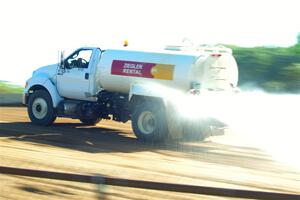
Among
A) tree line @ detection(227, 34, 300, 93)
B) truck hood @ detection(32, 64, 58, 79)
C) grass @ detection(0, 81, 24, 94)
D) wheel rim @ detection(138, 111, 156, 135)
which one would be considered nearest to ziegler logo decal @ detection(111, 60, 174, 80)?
wheel rim @ detection(138, 111, 156, 135)

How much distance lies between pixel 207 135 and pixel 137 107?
6.61 ft

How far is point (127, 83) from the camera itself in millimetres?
16172

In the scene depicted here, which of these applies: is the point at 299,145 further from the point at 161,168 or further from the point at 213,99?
the point at 161,168

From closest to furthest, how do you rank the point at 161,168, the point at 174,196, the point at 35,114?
the point at 174,196 < the point at 161,168 < the point at 35,114

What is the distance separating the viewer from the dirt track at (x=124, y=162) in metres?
8.99

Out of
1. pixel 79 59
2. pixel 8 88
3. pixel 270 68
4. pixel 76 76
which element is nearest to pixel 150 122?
pixel 76 76

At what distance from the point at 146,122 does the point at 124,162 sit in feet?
11.2

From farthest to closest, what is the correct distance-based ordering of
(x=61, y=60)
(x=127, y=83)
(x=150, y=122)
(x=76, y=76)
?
1. (x=61, y=60)
2. (x=76, y=76)
3. (x=127, y=83)
4. (x=150, y=122)

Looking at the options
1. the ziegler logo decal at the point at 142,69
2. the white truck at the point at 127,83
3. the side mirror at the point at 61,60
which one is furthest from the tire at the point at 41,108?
the ziegler logo decal at the point at 142,69

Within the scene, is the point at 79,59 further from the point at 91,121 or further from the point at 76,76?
the point at 91,121

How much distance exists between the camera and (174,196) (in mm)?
8562

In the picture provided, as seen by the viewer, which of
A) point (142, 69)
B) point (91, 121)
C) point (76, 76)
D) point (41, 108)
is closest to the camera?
point (142, 69)

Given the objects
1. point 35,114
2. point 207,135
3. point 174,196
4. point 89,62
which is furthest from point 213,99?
point 174,196

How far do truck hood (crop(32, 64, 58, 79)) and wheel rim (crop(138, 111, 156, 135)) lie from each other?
3645mm
